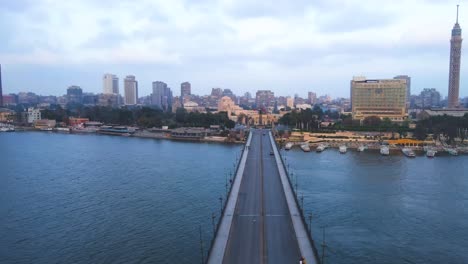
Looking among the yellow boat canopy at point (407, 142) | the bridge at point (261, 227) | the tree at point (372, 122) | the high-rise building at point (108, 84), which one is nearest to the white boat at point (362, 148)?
the yellow boat canopy at point (407, 142)

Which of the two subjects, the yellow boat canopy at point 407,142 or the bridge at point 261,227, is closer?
the bridge at point 261,227

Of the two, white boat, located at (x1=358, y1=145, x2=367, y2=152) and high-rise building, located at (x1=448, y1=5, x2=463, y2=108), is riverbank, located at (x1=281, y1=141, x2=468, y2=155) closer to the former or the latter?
white boat, located at (x1=358, y1=145, x2=367, y2=152)

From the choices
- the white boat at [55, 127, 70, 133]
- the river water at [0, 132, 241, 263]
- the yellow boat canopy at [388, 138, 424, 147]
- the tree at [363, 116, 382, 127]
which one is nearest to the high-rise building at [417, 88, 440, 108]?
the tree at [363, 116, 382, 127]

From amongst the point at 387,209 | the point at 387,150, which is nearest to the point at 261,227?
the point at 387,209

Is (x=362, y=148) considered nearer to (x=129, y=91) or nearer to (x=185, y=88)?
(x=129, y=91)

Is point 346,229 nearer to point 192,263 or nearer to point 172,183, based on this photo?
point 192,263

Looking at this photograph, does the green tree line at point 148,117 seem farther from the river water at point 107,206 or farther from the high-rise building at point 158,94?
the high-rise building at point 158,94

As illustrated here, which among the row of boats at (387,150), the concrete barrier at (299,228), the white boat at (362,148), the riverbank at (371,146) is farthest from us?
the white boat at (362,148)
